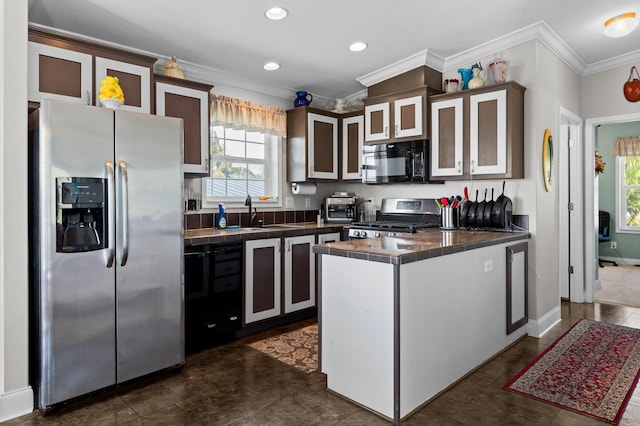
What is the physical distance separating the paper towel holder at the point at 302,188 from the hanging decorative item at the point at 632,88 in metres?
3.32

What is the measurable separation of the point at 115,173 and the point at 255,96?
7.42ft

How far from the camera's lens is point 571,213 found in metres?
4.54

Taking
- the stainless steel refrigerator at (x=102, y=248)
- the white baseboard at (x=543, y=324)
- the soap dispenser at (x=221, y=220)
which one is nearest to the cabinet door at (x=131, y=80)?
the stainless steel refrigerator at (x=102, y=248)

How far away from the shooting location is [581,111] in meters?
4.38

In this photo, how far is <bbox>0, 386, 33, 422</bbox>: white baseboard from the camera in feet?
7.23

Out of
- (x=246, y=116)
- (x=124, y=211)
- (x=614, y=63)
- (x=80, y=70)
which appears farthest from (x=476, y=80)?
(x=80, y=70)

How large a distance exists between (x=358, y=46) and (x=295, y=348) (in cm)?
263

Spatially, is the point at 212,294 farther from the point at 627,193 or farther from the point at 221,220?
the point at 627,193

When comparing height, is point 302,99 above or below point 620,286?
above

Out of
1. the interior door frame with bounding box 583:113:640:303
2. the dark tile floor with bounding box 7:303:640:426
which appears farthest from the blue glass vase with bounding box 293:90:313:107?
the interior door frame with bounding box 583:113:640:303

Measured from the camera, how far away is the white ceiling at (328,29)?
2.82 meters

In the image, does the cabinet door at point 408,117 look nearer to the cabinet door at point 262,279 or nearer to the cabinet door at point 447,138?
the cabinet door at point 447,138

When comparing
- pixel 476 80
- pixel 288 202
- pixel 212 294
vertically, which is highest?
pixel 476 80

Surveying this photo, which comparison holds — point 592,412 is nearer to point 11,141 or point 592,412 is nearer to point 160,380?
point 160,380
